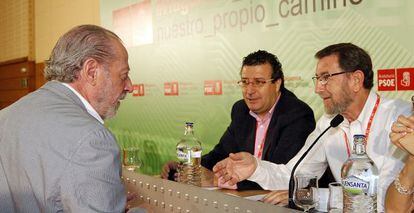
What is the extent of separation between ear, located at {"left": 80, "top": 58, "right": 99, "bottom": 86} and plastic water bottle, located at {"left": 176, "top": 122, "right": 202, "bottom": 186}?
1086 mm

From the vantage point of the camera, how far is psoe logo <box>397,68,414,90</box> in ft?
6.85

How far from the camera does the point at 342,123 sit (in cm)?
216

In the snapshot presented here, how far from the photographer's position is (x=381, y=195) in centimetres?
182

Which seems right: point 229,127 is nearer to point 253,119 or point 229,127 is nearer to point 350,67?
point 253,119

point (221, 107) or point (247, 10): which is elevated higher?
point (247, 10)

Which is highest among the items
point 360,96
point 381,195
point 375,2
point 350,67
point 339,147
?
point 375,2

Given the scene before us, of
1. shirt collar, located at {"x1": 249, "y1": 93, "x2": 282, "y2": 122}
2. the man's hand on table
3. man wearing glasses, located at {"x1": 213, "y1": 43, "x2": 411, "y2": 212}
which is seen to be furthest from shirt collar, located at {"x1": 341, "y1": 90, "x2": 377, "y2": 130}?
shirt collar, located at {"x1": 249, "y1": 93, "x2": 282, "y2": 122}

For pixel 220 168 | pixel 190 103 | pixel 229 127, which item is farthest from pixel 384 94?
pixel 190 103

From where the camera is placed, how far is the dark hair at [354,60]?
2.12m

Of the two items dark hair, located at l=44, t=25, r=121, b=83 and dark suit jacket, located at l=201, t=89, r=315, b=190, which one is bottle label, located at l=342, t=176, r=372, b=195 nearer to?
dark hair, located at l=44, t=25, r=121, b=83

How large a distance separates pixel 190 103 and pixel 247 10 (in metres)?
0.88

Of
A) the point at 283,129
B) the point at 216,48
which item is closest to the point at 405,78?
the point at 283,129

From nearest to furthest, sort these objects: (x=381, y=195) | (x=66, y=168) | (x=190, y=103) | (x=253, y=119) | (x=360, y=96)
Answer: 1. (x=66, y=168)
2. (x=381, y=195)
3. (x=360, y=96)
4. (x=253, y=119)
5. (x=190, y=103)

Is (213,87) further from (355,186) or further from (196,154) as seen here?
(355,186)
